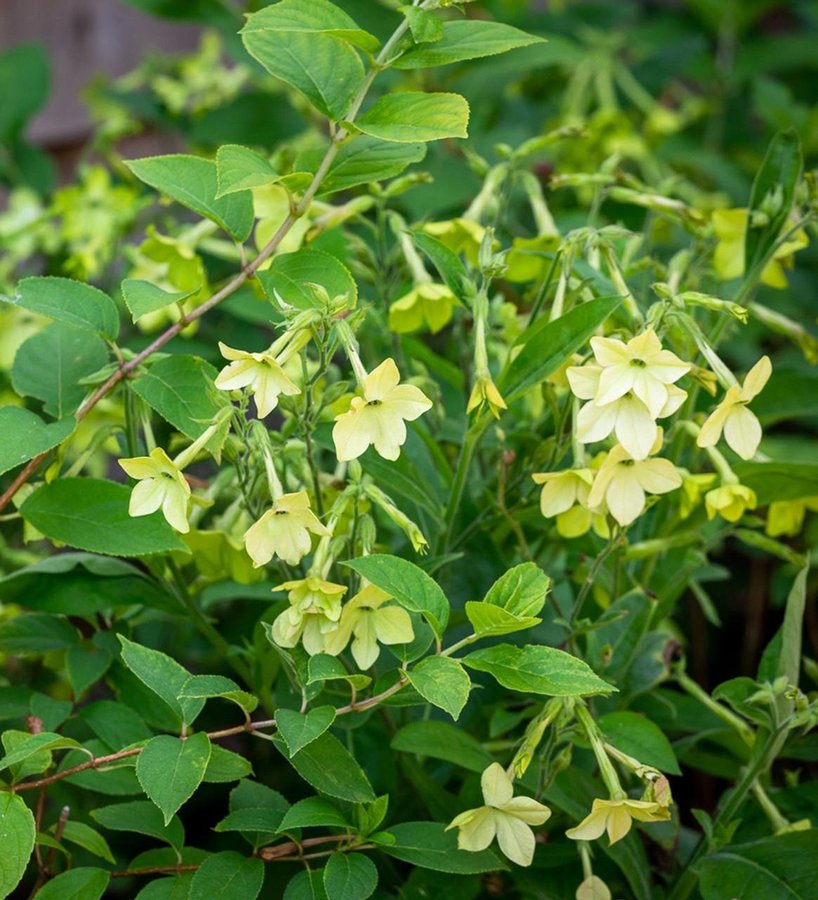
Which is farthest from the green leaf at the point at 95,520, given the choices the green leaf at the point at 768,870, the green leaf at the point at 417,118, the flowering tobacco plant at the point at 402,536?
the green leaf at the point at 768,870

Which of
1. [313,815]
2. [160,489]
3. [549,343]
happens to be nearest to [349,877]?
[313,815]

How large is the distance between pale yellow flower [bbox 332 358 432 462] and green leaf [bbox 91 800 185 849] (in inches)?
12.3

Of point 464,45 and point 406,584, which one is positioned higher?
point 464,45

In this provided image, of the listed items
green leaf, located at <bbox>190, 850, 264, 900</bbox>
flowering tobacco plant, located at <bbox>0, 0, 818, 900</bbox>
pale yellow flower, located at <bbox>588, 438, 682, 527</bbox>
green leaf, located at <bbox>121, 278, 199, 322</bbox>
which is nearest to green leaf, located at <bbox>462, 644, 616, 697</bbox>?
flowering tobacco plant, located at <bbox>0, 0, 818, 900</bbox>

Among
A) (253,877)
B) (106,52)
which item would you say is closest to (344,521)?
(253,877)

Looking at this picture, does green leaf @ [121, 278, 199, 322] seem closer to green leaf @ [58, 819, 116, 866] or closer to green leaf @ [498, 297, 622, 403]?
green leaf @ [498, 297, 622, 403]

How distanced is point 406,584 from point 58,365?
0.37 meters

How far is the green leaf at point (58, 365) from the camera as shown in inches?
35.0

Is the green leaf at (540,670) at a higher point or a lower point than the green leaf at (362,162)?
lower

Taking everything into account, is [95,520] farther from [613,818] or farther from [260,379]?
[613,818]

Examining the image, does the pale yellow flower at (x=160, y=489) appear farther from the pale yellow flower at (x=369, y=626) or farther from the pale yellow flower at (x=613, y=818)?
the pale yellow flower at (x=613, y=818)

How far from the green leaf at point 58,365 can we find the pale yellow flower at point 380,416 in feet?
0.86

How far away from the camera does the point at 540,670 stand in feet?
2.37

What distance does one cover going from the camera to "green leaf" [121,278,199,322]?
0.77 m
